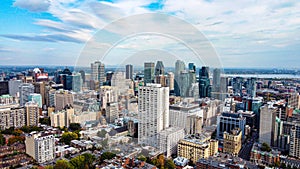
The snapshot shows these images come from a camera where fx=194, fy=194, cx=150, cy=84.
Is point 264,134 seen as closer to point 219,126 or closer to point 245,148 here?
point 245,148

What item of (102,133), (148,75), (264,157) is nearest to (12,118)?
(102,133)

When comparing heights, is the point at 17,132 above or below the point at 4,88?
below

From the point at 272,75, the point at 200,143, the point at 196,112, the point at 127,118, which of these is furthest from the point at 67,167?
the point at 272,75

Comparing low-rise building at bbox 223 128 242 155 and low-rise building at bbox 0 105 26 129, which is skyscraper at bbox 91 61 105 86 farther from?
low-rise building at bbox 0 105 26 129

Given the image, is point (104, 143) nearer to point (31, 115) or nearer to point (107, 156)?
point (107, 156)

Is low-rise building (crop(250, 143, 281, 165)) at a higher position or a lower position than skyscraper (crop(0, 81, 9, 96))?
lower

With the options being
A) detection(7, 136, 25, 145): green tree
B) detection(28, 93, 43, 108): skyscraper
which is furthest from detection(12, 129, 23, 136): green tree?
detection(28, 93, 43, 108): skyscraper
